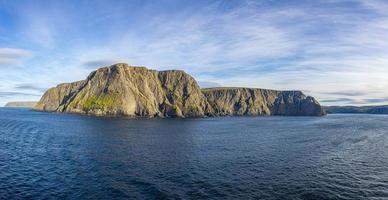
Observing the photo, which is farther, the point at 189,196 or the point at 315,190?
the point at 315,190

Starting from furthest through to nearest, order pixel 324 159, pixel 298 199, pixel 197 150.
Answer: pixel 197 150, pixel 324 159, pixel 298 199

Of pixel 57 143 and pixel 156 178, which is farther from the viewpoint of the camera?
pixel 57 143

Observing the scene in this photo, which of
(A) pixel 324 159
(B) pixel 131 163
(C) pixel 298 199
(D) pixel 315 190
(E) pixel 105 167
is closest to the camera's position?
(C) pixel 298 199

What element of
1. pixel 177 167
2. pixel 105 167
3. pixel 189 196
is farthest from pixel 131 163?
pixel 189 196

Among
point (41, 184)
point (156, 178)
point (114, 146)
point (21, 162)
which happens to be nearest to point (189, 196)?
point (156, 178)

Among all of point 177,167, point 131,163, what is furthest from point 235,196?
point 131,163

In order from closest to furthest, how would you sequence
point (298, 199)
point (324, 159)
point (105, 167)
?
point (298, 199)
point (105, 167)
point (324, 159)

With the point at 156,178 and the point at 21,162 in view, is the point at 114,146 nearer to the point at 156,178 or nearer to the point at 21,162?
the point at 21,162

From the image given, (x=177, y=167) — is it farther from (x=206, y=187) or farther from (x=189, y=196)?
(x=189, y=196)

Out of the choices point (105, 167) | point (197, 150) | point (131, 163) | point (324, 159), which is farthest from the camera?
point (197, 150)
